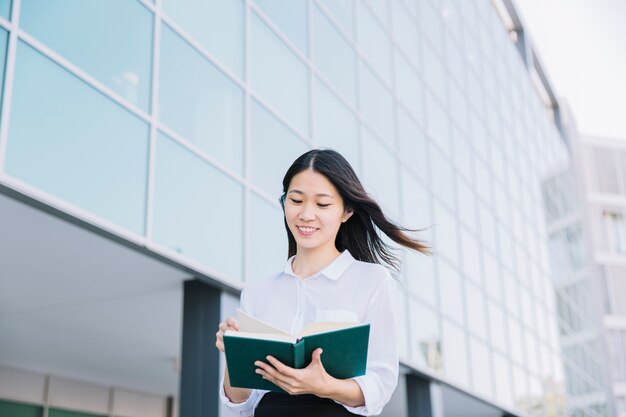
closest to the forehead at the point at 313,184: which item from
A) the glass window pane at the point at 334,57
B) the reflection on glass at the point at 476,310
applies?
the glass window pane at the point at 334,57

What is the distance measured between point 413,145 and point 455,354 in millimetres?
3443

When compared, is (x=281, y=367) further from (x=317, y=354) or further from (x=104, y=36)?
(x=104, y=36)

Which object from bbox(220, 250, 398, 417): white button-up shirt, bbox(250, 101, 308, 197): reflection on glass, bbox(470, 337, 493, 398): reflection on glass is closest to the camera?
bbox(220, 250, 398, 417): white button-up shirt

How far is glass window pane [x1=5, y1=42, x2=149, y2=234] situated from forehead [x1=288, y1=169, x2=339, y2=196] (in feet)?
11.9

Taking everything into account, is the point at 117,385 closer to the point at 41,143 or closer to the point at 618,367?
the point at 41,143

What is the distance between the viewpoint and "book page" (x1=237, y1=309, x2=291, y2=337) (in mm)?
2115

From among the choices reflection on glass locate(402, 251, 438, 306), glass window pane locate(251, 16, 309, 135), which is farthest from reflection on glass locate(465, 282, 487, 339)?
glass window pane locate(251, 16, 309, 135)

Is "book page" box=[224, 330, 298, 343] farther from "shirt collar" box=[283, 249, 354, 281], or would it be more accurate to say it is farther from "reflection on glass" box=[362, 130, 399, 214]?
"reflection on glass" box=[362, 130, 399, 214]

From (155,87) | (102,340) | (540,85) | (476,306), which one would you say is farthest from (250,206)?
(540,85)

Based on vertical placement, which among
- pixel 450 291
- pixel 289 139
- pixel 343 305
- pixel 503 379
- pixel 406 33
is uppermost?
pixel 406 33

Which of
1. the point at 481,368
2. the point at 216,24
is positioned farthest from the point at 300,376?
the point at 481,368

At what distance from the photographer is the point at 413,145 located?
45.9 feet

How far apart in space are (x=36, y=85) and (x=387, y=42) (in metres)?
8.61

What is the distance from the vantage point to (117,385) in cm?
1234
